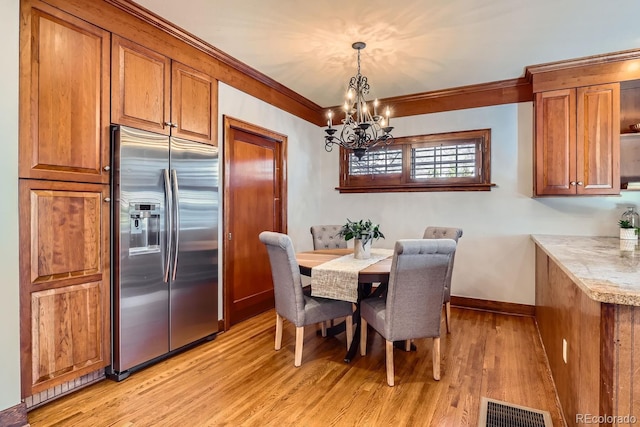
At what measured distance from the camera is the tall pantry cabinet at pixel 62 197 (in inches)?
76.8

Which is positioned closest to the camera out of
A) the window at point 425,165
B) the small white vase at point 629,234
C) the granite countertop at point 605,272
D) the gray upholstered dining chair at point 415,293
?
the granite countertop at point 605,272

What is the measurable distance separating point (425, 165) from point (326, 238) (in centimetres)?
167

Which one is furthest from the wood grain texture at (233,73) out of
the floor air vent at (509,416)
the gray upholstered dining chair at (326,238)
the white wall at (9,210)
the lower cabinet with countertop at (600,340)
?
the floor air vent at (509,416)

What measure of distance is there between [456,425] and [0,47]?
3.23 m

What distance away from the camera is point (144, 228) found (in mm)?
2502

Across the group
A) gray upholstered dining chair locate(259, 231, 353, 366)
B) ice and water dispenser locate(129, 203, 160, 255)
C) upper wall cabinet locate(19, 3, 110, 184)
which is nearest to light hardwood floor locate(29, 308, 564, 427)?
gray upholstered dining chair locate(259, 231, 353, 366)

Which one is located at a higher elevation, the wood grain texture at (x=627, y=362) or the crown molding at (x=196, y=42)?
the crown molding at (x=196, y=42)

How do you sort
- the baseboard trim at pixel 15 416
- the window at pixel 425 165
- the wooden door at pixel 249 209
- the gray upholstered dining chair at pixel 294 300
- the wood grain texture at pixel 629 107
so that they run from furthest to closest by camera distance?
1. the window at pixel 425 165
2. the wooden door at pixel 249 209
3. the wood grain texture at pixel 629 107
4. the gray upholstered dining chair at pixel 294 300
5. the baseboard trim at pixel 15 416

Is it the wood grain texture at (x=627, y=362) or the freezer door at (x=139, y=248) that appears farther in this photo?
the freezer door at (x=139, y=248)

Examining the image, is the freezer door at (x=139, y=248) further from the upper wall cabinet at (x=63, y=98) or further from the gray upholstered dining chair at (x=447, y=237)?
the gray upholstered dining chair at (x=447, y=237)

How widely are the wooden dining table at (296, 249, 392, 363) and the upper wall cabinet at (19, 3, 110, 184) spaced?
1.64 metres

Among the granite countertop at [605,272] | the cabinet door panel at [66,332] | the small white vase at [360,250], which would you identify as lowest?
the cabinet door panel at [66,332]

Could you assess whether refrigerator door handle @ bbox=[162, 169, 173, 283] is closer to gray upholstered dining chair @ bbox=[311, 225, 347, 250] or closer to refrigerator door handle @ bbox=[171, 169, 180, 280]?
refrigerator door handle @ bbox=[171, 169, 180, 280]

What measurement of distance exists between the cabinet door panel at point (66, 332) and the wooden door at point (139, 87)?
1.24m
